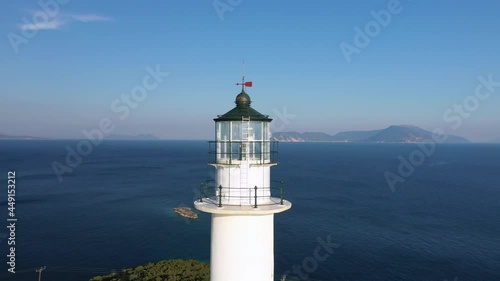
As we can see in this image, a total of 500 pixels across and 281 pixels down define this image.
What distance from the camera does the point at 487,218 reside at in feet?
201

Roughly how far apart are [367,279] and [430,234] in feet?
66.4

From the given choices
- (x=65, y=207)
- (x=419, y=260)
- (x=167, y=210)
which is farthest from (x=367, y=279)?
(x=65, y=207)

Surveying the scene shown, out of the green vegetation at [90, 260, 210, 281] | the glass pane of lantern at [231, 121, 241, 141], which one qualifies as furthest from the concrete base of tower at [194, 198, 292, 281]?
the green vegetation at [90, 260, 210, 281]

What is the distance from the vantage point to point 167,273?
102 feet

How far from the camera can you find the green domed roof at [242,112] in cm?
1026

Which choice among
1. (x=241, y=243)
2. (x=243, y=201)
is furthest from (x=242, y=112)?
(x=241, y=243)

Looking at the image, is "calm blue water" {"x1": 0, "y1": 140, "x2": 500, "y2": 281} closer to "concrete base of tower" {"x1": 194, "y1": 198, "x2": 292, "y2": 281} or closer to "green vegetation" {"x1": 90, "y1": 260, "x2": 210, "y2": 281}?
"green vegetation" {"x1": 90, "y1": 260, "x2": 210, "y2": 281}

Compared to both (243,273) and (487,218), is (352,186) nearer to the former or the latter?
(487,218)

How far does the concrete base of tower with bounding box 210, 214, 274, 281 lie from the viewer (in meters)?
9.99

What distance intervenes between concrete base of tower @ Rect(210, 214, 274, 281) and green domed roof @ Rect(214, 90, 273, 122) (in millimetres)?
2795

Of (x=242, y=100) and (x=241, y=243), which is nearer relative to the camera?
(x=241, y=243)

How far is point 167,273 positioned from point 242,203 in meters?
24.3

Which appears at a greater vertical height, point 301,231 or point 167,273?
point 167,273

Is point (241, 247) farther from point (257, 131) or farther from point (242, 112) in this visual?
point (242, 112)
